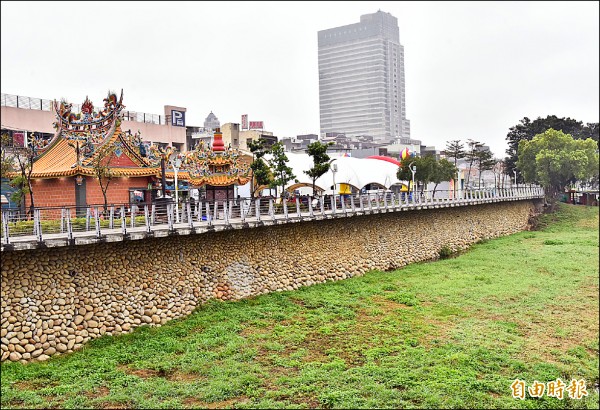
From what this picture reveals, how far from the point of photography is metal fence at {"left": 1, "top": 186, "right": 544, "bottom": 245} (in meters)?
16.4

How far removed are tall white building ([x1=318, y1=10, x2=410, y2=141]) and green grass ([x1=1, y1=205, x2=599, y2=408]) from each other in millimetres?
118306

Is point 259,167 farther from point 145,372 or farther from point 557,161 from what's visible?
point 145,372

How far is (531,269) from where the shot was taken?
94.9ft

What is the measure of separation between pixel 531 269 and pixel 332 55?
129769 millimetres

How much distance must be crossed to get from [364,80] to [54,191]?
415ft

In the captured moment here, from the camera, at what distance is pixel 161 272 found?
19.1 metres

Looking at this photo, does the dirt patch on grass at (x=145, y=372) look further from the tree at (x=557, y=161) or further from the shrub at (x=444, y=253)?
the shrub at (x=444, y=253)

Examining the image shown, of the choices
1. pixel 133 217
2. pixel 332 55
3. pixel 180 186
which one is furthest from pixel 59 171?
pixel 332 55

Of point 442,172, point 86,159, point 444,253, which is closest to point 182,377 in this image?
point 86,159

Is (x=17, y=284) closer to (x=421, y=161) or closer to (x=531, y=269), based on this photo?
(x=531, y=269)

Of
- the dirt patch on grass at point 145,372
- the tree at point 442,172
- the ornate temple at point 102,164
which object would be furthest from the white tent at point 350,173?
the dirt patch on grass at point 145,372

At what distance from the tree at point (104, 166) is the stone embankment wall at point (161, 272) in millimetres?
4962

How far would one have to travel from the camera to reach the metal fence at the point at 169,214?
16375 mm

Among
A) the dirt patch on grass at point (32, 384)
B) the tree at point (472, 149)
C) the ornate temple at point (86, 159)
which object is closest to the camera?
the dirt patch on grass at point (32, 384)
